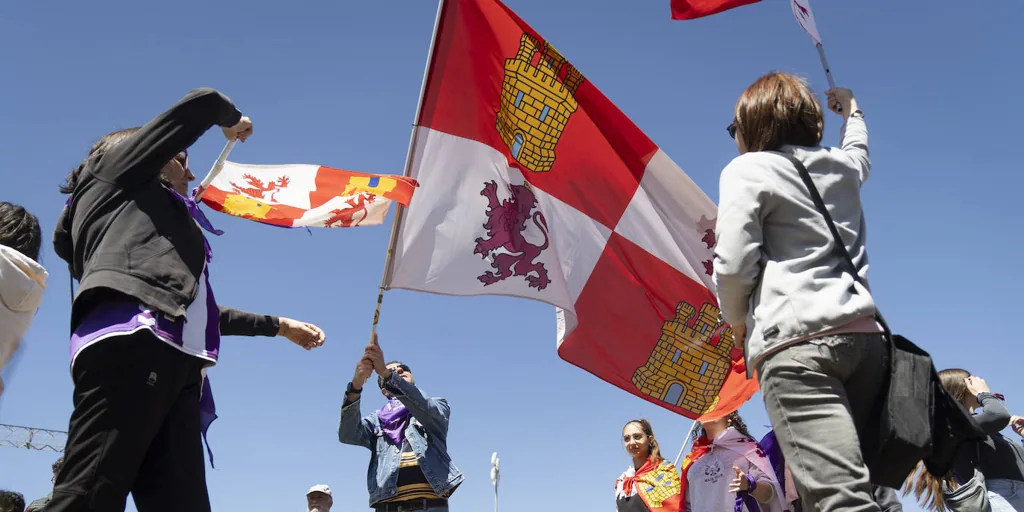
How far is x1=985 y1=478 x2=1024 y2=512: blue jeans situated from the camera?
5758mm

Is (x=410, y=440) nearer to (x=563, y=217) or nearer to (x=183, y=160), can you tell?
(x=563, y=217)

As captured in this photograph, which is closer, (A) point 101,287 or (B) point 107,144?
(A) point 101,287

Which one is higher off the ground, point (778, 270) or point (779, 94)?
point (779, 94)

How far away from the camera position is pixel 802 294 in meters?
2.77

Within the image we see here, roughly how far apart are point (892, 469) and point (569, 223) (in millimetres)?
3142

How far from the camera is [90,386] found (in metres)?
2.75

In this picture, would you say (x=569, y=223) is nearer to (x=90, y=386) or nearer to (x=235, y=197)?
(x=235, y=197)

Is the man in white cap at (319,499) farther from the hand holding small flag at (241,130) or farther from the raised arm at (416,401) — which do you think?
the hand holding small flag at (241,130)

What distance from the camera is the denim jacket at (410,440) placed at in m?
6.28

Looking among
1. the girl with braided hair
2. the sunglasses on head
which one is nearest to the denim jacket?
the girl with braided hair

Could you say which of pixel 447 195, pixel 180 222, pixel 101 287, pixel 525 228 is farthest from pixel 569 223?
pixel 101 287

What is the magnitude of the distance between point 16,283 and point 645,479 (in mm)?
4907

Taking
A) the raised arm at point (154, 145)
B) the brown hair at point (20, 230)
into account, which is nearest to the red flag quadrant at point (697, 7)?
the raised arm at point (154, 145)

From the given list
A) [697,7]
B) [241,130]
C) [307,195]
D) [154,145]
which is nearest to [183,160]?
[241,130]
